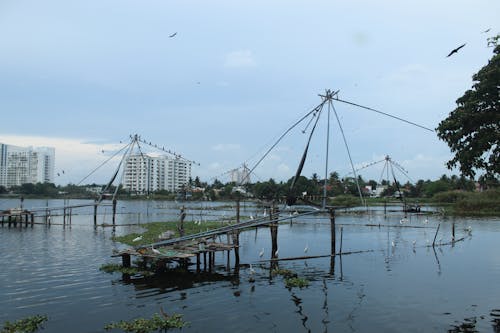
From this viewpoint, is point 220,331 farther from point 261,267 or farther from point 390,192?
point 390,192

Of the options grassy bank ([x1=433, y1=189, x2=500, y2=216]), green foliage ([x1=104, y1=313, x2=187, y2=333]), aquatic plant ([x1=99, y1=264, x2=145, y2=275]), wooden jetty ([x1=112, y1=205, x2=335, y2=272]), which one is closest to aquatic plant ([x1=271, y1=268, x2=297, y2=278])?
wooden jetty ([x1=112, y1=205, x2=335, y2=272])

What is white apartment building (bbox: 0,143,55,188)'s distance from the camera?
6634 inches

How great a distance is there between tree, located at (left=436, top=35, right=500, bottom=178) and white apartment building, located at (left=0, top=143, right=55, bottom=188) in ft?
590

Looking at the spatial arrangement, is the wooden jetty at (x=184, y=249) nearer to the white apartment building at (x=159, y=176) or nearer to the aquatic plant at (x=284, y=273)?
the aquatic plant at (x=284, y=273)

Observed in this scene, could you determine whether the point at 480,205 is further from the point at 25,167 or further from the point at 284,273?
the point at 25,167

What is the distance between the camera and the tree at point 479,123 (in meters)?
14.0

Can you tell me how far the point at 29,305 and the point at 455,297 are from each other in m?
19.1

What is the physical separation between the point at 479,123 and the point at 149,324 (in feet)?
44.4

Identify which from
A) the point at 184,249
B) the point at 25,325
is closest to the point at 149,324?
the point at 25,325

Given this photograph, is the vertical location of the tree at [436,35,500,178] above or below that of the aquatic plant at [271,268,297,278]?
above

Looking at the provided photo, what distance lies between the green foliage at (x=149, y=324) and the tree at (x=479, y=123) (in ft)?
38.0

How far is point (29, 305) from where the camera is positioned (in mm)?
17344

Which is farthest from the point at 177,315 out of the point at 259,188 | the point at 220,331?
the point at 259,188

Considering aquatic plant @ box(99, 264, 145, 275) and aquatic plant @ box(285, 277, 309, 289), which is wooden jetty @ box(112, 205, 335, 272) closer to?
aquatic plant @ box(99, 264, 145, 275)
